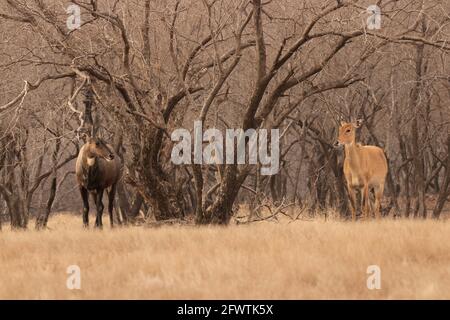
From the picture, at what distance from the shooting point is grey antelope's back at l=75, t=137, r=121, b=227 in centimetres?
1492

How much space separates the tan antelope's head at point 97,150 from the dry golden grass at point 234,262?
2.28 meters

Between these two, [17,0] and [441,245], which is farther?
[17,0]

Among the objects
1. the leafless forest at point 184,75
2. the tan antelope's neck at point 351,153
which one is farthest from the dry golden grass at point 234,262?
the tan antelope's neck at point 351,153

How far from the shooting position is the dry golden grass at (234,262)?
8.52 metres

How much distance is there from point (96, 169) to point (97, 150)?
73 centimetres

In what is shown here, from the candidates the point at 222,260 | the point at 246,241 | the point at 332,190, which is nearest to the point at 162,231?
the point at 246,241

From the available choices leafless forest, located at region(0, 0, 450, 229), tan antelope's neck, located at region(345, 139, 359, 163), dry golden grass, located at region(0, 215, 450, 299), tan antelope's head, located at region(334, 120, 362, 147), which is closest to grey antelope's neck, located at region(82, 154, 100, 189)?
leafless forest, located at region(0, 0, 450, 229)

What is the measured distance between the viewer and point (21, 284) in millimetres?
9188

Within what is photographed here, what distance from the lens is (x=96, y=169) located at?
15469mm

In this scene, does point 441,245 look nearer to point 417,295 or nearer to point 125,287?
point 417,295

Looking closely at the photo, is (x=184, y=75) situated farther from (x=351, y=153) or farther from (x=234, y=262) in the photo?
(x=234, y=262)

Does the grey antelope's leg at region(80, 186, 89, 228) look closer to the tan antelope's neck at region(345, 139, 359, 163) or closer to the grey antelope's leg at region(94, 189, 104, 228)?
the grey antelope's leg at region(94, 189, 104, 228)

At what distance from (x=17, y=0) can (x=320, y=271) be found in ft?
26.5

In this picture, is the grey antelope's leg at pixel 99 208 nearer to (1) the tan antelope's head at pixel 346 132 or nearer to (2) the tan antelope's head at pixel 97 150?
(2) the tan antelope's head at pixel 97 150
